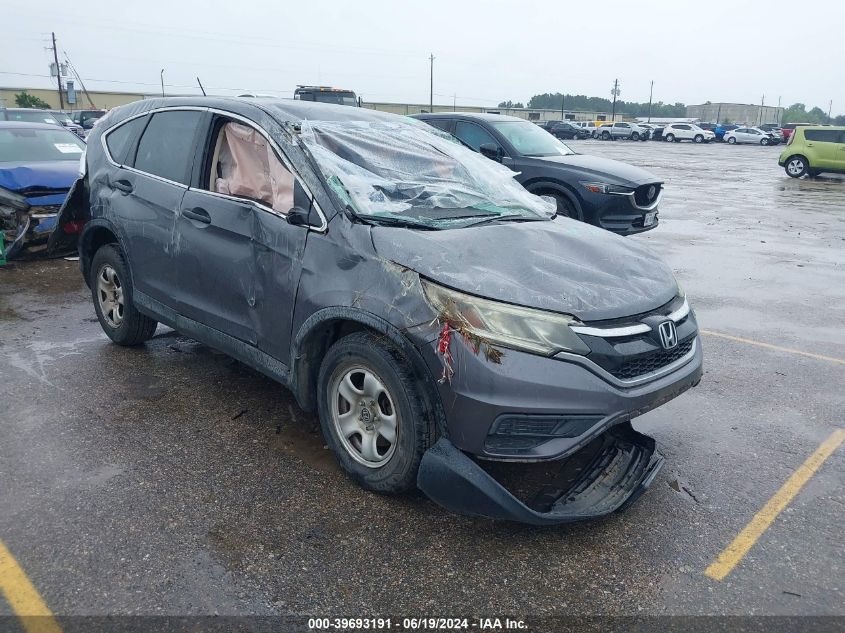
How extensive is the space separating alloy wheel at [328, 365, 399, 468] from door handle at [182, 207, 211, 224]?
135cm

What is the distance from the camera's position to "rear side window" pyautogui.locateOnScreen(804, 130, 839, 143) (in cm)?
2211

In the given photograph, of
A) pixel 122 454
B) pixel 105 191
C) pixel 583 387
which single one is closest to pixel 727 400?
pixel 583 387

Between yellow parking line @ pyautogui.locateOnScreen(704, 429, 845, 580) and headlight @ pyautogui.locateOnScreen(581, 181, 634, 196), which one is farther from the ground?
headlight @ pyautogui.locateOnScreen(581, 181, 634, 196)

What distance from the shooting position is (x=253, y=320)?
379 centimetres

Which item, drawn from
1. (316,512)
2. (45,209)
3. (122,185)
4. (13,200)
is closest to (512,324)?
(316,512)

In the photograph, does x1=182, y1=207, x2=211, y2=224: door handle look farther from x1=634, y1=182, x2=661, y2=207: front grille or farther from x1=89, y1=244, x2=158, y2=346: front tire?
x1=634, y1=182, x2=661, y2=207: front grille

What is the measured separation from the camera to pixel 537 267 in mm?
3232

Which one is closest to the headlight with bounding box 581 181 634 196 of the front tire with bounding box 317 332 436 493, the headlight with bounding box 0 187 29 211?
the front tire with bounding box 317 332 436 493

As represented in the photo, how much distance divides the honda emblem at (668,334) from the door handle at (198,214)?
99.5 inches

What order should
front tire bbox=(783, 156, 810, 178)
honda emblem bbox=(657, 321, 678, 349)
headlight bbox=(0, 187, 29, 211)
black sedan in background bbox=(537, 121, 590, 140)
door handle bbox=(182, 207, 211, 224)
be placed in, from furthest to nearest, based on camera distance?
black sedan in background bbox=(537, 121, 590, 140) < front tire bbox=(783, 156, 810, 178) < headlight bbox=(0, 187, 29, 211) < door handle bbox=(182, 207, 211, 224) < honda emblem bbox=(657, 321, 678, 349)

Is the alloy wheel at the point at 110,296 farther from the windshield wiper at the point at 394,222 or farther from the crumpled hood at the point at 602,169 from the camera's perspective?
the crumpled hood at the point at 602,169

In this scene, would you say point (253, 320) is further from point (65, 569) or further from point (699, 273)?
point (699, 273)

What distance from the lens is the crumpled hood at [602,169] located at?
927 centimetres

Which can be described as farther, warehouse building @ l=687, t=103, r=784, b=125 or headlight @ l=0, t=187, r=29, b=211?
warehouse building @ l=687, t=103, r=784, b=125
